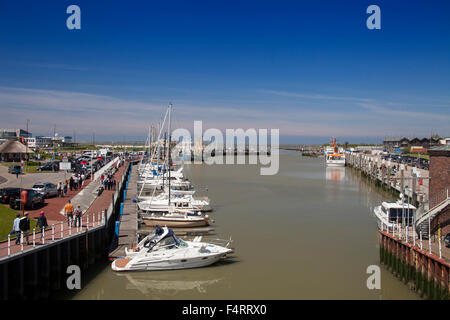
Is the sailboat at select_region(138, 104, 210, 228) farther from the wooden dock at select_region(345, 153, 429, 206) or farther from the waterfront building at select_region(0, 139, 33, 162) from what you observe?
the waterfront building at select_region(0, 139, 33, 162)

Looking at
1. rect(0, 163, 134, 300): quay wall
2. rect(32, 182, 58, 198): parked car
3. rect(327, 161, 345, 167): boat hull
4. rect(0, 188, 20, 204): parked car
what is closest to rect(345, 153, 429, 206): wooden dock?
rect(327, 161, 345, 167): boat hull

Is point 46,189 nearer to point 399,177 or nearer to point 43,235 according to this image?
point 43,235

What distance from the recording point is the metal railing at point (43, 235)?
1546 centimetres

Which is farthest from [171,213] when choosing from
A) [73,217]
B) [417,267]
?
[417,267]

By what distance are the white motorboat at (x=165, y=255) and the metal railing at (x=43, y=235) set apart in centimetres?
274

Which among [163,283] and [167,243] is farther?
[167,243]

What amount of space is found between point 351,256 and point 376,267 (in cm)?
225

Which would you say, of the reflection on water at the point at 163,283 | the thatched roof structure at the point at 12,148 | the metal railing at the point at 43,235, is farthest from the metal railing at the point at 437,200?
the thatched roof structure at the point at 12,148

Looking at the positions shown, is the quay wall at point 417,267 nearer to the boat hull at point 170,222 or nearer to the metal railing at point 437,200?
the metal railing at point 437,200

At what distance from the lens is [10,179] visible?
1591 inches

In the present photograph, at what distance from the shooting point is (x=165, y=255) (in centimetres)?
2039

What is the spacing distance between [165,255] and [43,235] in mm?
6199
